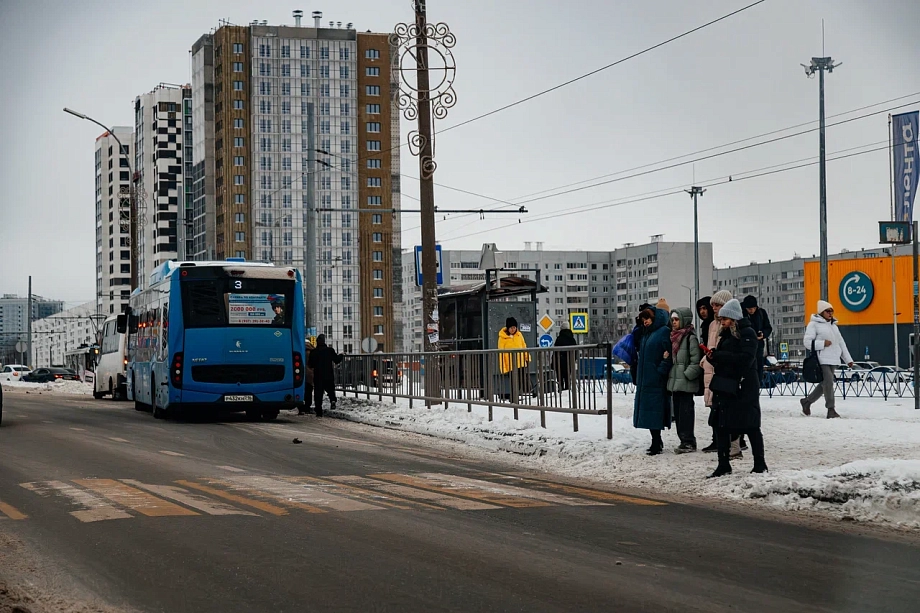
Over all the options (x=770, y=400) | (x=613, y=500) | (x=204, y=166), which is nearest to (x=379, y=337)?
(x=204, y=166)

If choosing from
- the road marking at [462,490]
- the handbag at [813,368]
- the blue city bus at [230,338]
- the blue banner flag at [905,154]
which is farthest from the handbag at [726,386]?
the blue banner flag at [905,154]

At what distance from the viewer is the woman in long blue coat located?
13898 millimetres

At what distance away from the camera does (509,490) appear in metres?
11.5

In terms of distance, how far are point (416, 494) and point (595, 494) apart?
1.75 m

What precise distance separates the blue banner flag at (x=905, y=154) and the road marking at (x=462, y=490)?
31.5 meters

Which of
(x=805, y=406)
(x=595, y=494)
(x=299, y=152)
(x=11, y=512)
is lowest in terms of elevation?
(x=595, y=494)

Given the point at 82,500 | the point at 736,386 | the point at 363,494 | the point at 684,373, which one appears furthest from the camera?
the point at 684,373

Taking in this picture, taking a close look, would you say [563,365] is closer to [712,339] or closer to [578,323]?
[712,339]

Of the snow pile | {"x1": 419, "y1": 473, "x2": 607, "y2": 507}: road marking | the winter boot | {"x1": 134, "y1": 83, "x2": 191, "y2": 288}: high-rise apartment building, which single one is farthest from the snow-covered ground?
{"x1": 134, "y1": 83, "x2": 191, "y2": 288}: high-rise apartment building

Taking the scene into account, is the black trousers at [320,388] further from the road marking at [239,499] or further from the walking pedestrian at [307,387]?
the road marking at [239,499]

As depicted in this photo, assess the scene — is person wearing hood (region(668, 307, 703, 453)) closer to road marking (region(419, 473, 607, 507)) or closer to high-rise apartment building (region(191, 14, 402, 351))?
→ road marking (region(419, 473, 607, 507))

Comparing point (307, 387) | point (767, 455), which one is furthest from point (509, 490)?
point (307, 387)

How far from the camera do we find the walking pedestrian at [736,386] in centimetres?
1165

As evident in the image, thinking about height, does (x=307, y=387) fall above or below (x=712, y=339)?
below
